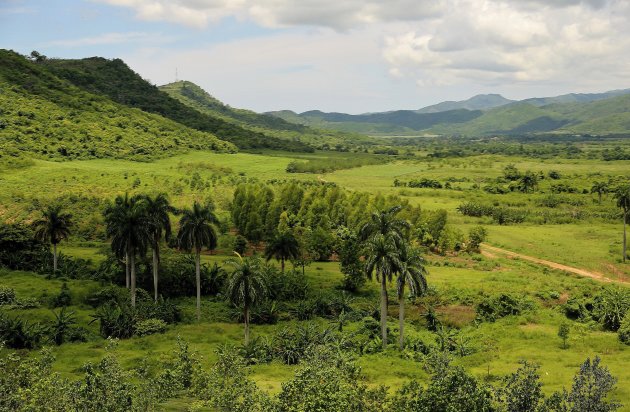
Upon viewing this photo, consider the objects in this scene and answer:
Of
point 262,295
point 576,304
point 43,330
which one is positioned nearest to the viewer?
point 262,295

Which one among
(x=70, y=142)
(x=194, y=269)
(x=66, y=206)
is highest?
(x=70, y=142)

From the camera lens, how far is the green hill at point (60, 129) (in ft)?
511

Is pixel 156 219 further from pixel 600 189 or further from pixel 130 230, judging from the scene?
pixel 600 189

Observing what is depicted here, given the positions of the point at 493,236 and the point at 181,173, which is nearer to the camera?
the point at 493,236

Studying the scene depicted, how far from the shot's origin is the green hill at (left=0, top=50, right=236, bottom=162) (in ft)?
511

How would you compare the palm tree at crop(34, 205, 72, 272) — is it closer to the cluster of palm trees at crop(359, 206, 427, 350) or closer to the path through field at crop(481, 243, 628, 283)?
the cluster of palm trees at crop(359, 206, 427, 350)

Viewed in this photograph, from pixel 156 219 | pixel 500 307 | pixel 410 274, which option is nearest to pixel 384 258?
pixel 410 274

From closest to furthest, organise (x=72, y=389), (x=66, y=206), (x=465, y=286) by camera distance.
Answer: (x=72, y=389) → (x=465, y=286) → (x=66, y=206)

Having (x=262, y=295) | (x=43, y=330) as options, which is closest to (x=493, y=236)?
(x=262, y=295)

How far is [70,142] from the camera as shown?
166 meters

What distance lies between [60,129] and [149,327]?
13289 cm

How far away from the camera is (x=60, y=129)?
557ft

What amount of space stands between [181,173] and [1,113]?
60.2 m

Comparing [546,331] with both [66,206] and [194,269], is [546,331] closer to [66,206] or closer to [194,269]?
[194,269]
